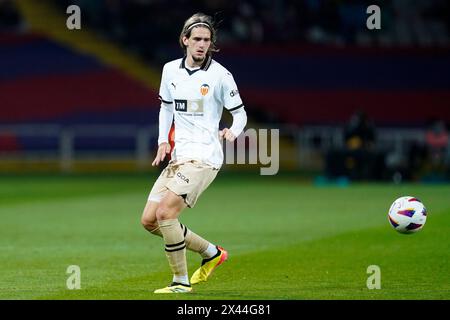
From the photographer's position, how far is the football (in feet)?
41.2

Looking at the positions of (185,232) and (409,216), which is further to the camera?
(409,216)

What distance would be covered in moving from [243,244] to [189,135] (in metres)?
4.80

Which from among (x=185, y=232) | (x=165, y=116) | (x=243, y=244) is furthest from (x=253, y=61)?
(x=185, y=232)

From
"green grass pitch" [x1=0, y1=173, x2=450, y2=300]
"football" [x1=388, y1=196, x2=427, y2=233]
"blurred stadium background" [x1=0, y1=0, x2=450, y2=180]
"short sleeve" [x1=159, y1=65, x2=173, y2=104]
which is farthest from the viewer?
"blurred stadium background" [x1=0, y1=0, x2=450, y2=180]

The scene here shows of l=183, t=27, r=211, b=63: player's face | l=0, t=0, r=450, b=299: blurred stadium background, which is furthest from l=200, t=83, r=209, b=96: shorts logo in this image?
l=0, t=0, r=450, b=299: blurred stadium background

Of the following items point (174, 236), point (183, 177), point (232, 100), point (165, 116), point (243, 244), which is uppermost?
Answer: point (232, 100)

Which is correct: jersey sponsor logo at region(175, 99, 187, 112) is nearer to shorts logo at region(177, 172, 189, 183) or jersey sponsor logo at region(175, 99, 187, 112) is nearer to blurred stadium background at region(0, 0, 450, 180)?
shorts logo at region(177, 172, 189, 183)

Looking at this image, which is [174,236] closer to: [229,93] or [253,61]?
[229,93]

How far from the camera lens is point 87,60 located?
38.6 meters

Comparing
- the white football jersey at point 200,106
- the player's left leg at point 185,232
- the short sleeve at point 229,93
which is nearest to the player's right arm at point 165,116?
the white football jersey at point 200,106

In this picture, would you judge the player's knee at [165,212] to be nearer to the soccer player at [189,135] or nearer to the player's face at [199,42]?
the soccer player at [189,135]

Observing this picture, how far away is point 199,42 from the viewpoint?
10703mm

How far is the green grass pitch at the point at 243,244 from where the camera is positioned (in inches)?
437

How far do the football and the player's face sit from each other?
3.15 metres
